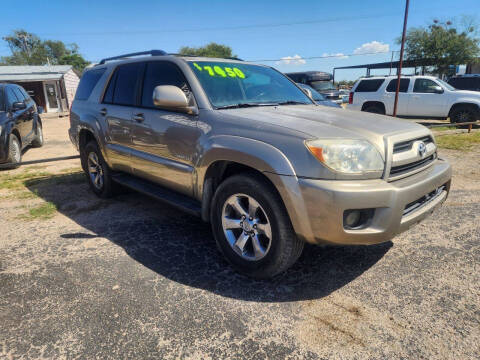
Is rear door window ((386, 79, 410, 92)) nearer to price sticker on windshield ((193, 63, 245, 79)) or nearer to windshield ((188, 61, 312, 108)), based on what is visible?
windshield ((188, 61, 312, 108))

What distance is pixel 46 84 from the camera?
85.9 feet

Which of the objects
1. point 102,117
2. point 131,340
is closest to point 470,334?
point 131,340

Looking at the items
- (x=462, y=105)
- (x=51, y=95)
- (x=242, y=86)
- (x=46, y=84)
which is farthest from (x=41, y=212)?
(x=51, y=95)

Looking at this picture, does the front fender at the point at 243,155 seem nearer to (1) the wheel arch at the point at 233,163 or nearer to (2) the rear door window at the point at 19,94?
(1) the wheel arch at the point at 233,163

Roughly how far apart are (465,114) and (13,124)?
1312cm

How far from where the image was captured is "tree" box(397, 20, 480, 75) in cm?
3309

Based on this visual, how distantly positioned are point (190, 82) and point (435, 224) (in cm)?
298

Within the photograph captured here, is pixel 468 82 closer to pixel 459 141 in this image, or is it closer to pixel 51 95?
pixel 459 141

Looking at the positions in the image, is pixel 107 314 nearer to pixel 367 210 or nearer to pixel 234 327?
pixel 234 327

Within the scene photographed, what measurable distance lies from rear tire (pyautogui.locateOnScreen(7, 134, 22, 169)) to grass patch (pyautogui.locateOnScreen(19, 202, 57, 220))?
8.83 feet

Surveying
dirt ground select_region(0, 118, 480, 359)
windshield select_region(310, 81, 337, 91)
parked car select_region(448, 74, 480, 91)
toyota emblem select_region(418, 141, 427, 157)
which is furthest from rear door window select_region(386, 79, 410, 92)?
toyota emblem select_region(418, 141, 427, 157)

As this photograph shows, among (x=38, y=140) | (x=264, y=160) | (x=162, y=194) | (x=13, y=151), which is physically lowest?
(x=38, y=140)

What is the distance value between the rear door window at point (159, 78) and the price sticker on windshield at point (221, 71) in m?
0.22

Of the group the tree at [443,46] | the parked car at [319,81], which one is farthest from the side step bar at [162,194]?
the tree at [443,46]
